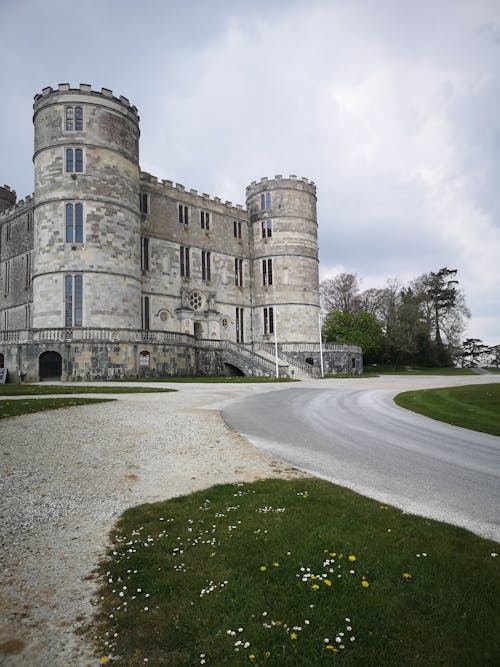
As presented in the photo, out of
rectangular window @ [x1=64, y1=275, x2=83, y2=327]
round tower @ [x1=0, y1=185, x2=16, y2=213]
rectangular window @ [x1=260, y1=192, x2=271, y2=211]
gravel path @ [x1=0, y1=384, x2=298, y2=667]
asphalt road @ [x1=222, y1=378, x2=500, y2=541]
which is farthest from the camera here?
rectangular window @ [x1=260, y1=192, x2=271, y2=211]

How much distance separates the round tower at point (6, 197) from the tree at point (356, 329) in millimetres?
36932

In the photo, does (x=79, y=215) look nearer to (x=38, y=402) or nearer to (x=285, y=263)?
(x=285, y=263)

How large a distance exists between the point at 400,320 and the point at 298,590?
58048mm

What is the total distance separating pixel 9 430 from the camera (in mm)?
11875

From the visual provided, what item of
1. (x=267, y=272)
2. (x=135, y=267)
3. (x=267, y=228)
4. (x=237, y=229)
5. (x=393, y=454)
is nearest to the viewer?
(x=393, y=454)

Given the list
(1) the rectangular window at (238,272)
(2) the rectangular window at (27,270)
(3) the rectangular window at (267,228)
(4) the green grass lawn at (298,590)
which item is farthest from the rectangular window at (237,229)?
(4) the green grass lawn at (298,590)

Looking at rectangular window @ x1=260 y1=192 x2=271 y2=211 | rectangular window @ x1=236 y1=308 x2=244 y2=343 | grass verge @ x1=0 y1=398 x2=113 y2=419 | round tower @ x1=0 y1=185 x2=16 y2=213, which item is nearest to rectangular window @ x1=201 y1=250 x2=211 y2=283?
rectangular window @ x1=236 y1=308 x2=244 y2=343

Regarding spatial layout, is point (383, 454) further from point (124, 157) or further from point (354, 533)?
point (124, 157)

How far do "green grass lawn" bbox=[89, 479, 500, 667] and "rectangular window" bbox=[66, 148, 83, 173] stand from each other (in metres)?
35.0

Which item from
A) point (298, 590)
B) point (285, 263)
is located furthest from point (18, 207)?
point (298, 590)

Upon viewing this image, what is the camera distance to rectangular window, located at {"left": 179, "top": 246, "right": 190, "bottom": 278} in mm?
45219

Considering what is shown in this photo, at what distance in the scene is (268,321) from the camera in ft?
162

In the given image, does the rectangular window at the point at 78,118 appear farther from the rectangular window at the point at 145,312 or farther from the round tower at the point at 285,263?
the round tower at the point at 285,263

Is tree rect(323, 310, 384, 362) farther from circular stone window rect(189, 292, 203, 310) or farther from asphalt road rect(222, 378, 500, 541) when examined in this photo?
asphalt road rect(222, 378, 500, 541)
